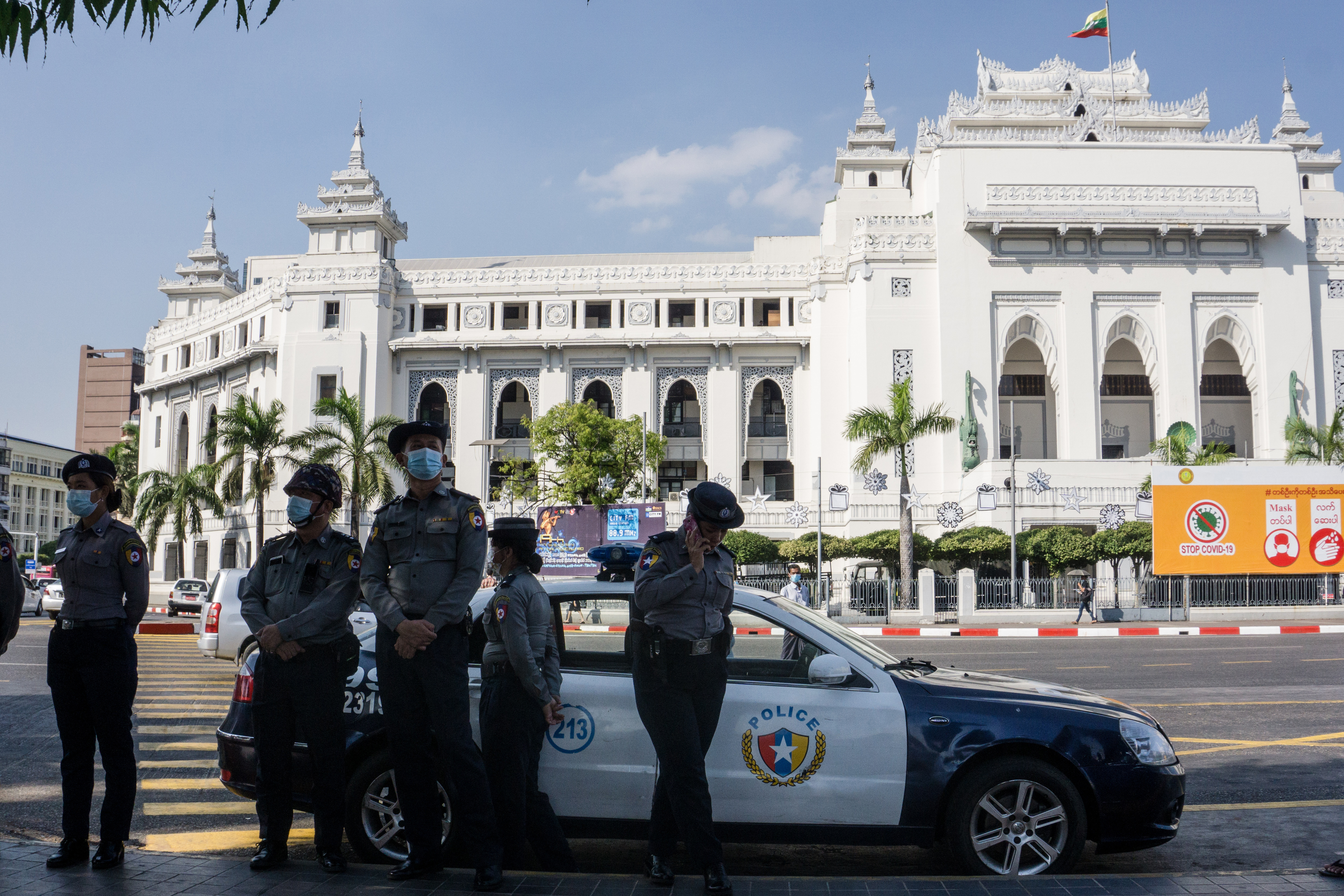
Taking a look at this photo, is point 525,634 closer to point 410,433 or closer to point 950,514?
point 410,433

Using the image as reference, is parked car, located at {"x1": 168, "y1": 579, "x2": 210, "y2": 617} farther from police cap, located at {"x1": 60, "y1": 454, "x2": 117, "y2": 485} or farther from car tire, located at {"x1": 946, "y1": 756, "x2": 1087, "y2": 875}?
car tire, located at {"x1": 946, "y1": 756, "x2": 1087, "y2": 875}

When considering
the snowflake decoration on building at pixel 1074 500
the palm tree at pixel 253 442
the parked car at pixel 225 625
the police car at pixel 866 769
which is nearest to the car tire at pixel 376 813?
the police car at pixel 866 769

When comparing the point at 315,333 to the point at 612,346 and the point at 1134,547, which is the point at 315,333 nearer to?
the point at 612,346

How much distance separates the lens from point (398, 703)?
15.0 ft

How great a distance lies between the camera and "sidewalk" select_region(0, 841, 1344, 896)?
13.6 ft

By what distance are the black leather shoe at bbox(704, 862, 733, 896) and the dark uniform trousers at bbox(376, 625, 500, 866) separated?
0.90 meters

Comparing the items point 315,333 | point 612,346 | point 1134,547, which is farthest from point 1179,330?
point 315,333

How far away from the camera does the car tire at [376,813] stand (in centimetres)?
504

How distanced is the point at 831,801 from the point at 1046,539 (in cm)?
2940

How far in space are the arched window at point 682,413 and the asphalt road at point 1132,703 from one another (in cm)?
3621

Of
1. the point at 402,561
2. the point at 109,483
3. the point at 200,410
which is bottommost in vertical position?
the point at 402,561

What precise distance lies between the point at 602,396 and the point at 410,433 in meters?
49.1

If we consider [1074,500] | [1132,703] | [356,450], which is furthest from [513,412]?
[1132,703]

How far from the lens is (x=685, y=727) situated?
4.44 metres
